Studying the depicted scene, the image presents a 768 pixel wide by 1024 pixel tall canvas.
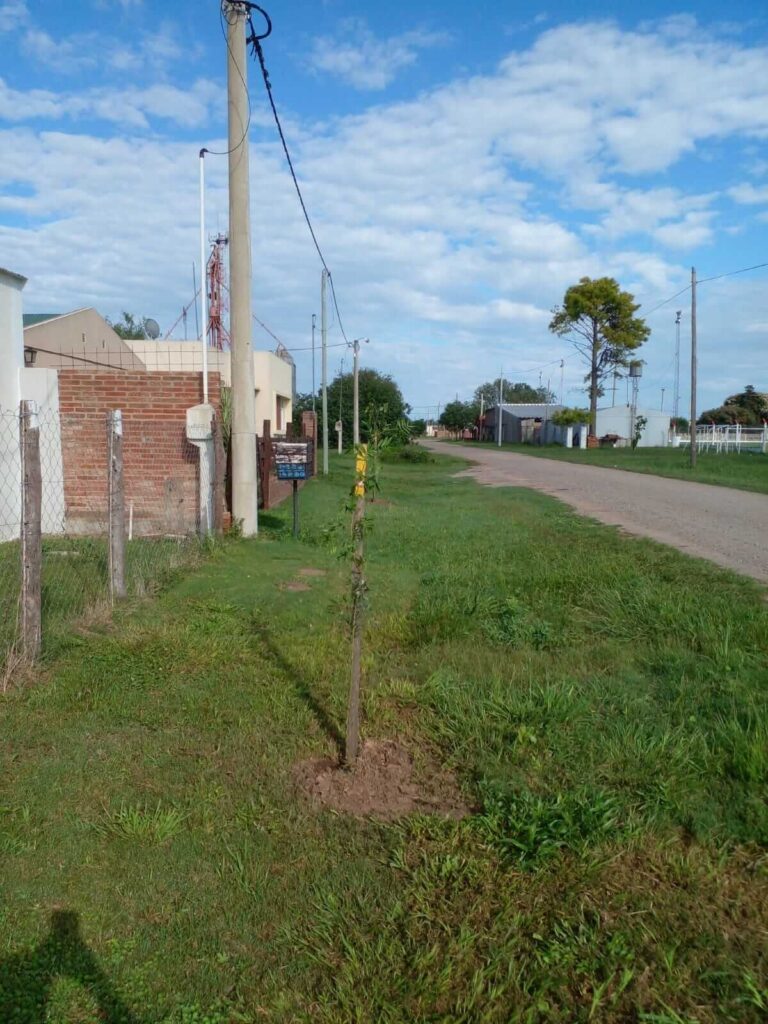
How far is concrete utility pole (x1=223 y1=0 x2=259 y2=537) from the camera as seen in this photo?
428 inches

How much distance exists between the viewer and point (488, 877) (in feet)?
10.1

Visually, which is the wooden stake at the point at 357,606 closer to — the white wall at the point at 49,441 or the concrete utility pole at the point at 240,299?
the concrete utility pole at the point at 240,299

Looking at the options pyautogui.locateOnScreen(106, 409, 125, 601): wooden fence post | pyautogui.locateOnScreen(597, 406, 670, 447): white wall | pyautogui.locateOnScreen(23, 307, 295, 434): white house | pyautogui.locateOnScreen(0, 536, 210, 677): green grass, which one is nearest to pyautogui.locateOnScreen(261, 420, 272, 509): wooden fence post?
pyautogui.locateOnScreen(23, 307, 295, 434): white house

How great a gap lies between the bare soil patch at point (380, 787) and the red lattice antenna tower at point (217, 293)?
16700 millimetres

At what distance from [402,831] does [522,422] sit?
76424mm

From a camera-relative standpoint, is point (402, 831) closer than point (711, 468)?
Yes

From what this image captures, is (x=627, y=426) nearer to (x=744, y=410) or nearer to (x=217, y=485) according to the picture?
(x=744, y=410)

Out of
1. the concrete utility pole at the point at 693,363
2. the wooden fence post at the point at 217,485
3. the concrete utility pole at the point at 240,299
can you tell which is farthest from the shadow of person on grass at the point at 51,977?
the concrete utility pole at the point at 693,363

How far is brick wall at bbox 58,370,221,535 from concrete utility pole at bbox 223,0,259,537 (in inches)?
27.9

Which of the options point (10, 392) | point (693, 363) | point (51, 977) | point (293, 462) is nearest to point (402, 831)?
point (51, 977)

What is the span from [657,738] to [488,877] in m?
1.28

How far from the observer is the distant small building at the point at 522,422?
75.2 metres

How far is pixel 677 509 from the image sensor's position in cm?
1486

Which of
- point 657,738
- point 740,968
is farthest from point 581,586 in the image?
point 740,968
